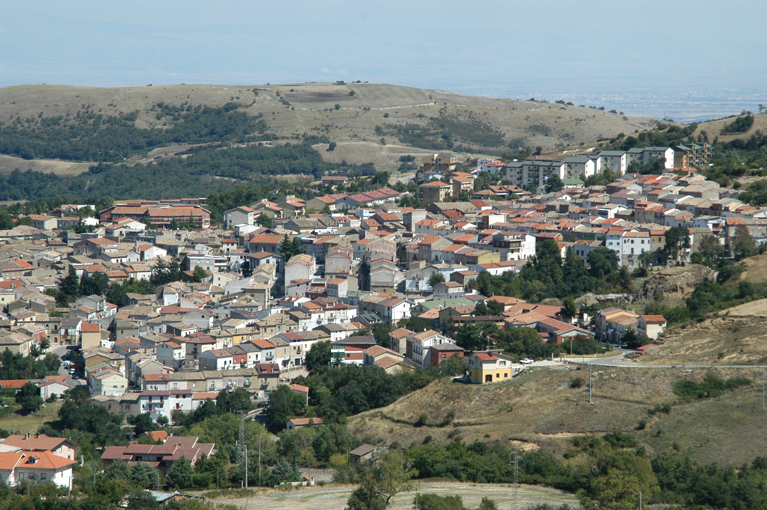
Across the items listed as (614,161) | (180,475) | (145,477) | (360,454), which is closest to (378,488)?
(360,454)

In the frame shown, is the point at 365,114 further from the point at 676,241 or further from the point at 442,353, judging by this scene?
the point at 442,353

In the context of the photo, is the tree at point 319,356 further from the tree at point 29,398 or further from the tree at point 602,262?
the tree at point 602,262

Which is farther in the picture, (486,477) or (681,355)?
(681,355)

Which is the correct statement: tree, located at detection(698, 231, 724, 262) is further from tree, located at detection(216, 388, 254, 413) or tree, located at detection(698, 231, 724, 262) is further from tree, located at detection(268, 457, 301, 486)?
tree, located at detection(268, 457, 301, 486)

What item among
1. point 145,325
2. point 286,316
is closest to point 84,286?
point 145,325

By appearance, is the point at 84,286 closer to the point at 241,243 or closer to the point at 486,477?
the point at 241,243

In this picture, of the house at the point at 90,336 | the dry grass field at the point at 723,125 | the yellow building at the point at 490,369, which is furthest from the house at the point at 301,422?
the dry grass field at the point at 723,125
